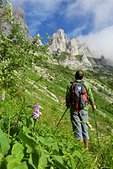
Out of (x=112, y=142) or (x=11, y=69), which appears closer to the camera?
(x=112, y=142)

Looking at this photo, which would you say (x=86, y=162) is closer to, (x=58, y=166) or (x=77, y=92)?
(x=58, y=166)

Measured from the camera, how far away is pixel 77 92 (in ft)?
37.4

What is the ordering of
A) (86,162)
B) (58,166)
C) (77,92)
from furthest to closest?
(77,92)
(86,162)
(58,166)

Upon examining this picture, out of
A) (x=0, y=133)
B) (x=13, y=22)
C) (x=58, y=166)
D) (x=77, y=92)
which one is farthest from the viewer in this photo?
(x=13, y=22)

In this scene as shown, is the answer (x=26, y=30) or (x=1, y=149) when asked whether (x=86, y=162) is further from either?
(x=26, y=30)

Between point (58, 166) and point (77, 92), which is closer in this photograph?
point (58, 166)

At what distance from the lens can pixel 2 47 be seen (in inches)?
494

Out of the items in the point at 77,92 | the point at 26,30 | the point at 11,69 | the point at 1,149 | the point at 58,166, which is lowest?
the point at 58,166

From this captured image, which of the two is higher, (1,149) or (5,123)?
(5,123)

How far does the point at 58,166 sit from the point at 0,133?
0.54 meters

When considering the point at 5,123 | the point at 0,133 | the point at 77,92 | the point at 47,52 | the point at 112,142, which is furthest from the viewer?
the point at 47,52

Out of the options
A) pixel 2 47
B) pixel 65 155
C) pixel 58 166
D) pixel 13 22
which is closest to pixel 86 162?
pixel 65 155

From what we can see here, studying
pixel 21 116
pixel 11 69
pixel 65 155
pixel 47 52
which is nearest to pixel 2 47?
pixel 11 69

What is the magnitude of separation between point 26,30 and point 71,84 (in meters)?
3.35
